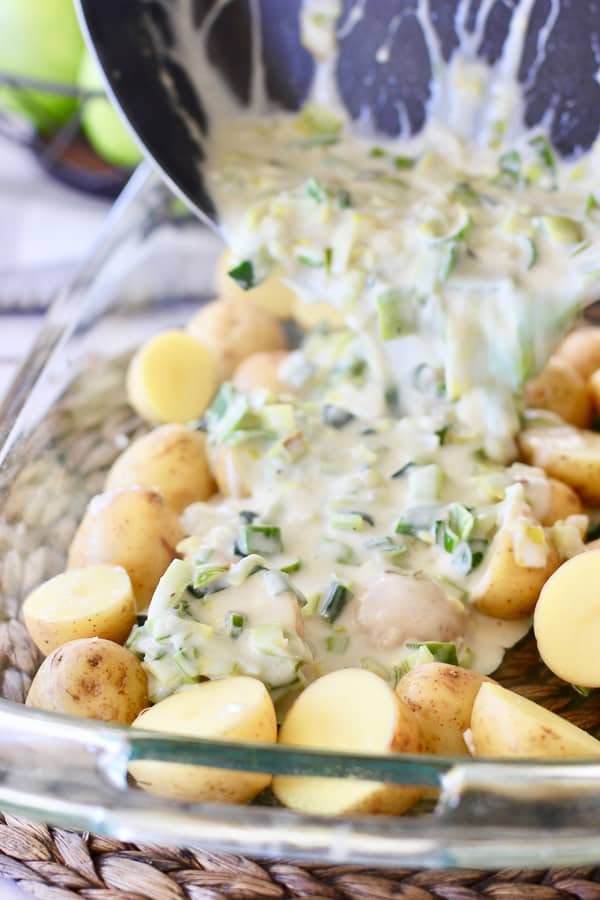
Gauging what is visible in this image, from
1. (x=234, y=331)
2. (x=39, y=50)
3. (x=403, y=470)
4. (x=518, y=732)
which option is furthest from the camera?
(x=39, y=50)

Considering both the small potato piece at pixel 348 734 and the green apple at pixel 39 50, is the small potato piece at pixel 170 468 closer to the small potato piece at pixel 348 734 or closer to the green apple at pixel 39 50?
the small potato piece at pixel 348 734

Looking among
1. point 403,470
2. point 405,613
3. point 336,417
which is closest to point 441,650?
point 405,613

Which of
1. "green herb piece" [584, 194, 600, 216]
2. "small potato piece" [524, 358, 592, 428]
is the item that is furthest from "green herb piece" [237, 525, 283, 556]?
"green herb piece" [584, 194, 600, 216]

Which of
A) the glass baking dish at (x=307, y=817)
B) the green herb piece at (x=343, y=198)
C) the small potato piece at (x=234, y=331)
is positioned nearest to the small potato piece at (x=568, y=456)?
the green herb piece at (x=343, y=198)

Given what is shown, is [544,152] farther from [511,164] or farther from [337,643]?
[337,643]

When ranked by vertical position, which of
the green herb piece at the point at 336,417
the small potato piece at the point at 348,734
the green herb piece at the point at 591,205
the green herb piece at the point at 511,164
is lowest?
the small potato piece at the point at 348,734

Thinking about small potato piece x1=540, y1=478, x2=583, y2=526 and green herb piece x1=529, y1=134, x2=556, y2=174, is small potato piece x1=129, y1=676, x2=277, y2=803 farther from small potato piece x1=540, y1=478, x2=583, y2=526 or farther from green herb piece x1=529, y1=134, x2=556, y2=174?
green herb piece x1=529, y1=134, x2=556, y2=174

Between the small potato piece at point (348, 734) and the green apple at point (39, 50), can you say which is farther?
the green apple at point (39, 50)

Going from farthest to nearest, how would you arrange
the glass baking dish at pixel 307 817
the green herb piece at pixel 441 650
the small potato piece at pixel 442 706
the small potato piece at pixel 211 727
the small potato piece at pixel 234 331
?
Result: the small potato piece at pixel 234 331
the green herb piece at pixel 441 650
the small potato piece at pixel 442 706
the small potato piece at pixel 211 727
the glass baking dish at pixel 307 817
